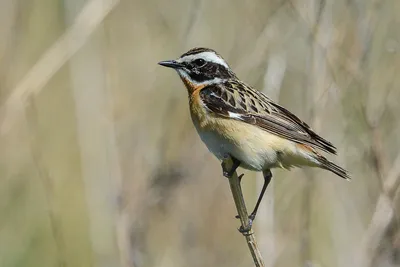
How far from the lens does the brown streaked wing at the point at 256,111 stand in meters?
3.65

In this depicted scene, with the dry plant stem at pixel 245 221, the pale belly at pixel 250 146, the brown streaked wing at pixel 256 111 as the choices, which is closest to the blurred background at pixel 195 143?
the brown streaked wing at pixel 256 111

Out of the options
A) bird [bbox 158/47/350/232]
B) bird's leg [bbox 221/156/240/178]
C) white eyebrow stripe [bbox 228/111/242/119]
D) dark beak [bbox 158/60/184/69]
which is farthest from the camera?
dark beak [bbox 158/60/184/69]

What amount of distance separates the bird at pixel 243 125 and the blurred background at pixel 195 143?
24 centimetres

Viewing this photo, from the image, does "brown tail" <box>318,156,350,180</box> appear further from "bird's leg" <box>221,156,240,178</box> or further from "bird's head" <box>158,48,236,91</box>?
"bird's head" <box>158,48,236,91</box>

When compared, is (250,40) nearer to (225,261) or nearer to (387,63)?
(387,63)

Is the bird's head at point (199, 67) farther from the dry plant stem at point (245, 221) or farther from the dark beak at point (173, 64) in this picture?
the dry plant stem at point (245, 221)

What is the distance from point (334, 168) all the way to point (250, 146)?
1.42ft

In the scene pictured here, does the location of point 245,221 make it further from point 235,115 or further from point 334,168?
point 235,115

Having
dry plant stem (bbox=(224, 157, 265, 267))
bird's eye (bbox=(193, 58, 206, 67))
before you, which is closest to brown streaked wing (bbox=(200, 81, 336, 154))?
bird's eye (bbox=(193, 58, 206, 67))

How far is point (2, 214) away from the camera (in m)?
4.73

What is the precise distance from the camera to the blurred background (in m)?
3.90

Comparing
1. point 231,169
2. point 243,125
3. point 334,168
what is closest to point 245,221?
point 231,169

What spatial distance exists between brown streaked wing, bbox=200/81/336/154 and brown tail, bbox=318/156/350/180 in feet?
0.44

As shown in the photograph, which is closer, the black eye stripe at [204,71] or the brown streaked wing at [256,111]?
the brown streaked wing at [256,111]
